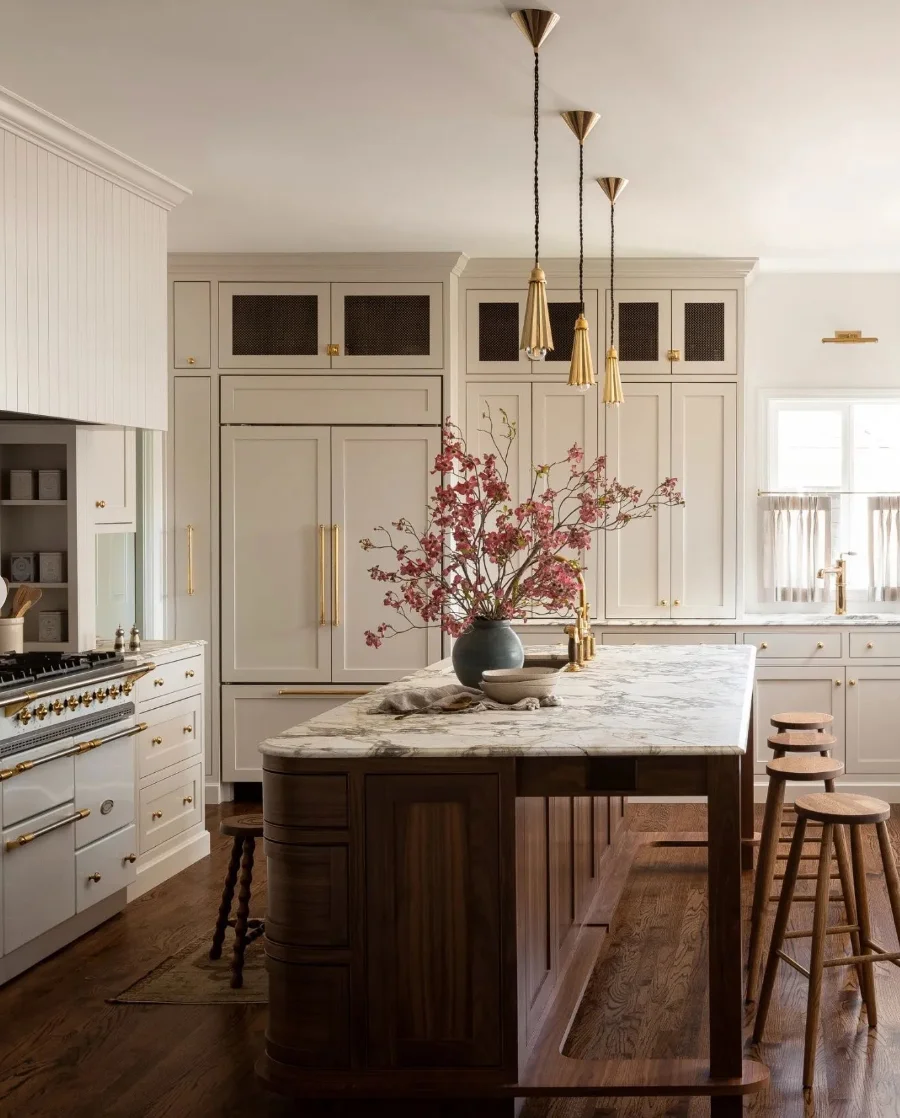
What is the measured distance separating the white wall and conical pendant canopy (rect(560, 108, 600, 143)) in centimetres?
285

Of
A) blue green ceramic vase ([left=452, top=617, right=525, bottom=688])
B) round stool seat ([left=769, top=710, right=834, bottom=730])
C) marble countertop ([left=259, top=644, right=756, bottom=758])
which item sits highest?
blue green ceramic vase ([left=452, top=617, right=525, bottom=688])

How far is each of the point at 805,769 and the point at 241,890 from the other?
1714 mm

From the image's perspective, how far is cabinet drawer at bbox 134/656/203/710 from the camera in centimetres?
449

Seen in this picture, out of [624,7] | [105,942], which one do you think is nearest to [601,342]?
[624,7]

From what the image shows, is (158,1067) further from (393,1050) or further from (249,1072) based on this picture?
(393,1050)

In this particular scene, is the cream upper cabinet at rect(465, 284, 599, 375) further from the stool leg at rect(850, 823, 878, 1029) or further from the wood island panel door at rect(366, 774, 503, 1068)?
the wood island panel door at rect(366, 774, 503, 1068)

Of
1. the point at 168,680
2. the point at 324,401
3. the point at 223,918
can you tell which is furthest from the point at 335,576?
the point at 223,918

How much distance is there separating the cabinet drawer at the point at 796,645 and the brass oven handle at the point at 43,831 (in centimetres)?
333

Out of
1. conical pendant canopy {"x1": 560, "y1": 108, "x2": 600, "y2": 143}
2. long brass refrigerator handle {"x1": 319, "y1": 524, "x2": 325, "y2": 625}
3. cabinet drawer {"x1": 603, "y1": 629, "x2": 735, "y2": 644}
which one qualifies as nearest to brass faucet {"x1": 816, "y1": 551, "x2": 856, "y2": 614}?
cabinet drawer {"x1": 603, "y1": 629, "x2": 735, "y2": 644}

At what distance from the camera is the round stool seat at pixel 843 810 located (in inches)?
116

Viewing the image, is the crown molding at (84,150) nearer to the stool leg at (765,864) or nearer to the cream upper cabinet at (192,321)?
the cream upper cabinet at (192,321)

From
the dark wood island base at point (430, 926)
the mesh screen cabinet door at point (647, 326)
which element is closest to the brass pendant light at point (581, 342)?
the dark wood island base at point (430, 926)

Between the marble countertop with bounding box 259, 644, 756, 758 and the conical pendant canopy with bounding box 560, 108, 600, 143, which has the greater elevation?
the conical pendant canopy with bounding box 560, 108, 600, 143

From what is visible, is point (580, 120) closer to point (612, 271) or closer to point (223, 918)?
point (612, 271)
